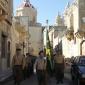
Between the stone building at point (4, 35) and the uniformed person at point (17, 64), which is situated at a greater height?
the stone building at point (4, 35)

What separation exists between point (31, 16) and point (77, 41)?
68916mm

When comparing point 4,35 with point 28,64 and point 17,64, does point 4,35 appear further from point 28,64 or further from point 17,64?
point 17,64

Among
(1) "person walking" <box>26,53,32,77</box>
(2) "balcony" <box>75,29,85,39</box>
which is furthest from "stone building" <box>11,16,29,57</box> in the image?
(1) "person walking" <box>26,53,32,77</box>

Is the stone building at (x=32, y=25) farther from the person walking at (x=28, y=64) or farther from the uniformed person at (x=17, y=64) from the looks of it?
the uniformed person at (x=17, y=64)

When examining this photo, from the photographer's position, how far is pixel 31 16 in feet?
391

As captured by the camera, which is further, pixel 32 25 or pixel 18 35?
pixel 32 25

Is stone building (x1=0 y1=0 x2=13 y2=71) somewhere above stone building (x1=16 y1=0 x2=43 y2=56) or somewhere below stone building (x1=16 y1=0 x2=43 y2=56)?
below

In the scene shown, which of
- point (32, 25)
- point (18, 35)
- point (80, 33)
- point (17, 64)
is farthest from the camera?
point (32, 25)

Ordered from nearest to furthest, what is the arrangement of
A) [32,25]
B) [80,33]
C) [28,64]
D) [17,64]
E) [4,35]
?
[17,64], [28,64], [4,35], [80,33], [32,25]

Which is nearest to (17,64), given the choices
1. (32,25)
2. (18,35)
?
(18,35)

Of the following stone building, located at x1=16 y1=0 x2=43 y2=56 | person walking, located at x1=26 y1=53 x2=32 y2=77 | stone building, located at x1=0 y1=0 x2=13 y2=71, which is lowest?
person walking, located at x1=26 y1=53 x2=32 y2=77

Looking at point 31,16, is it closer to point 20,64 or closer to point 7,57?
point 7,57

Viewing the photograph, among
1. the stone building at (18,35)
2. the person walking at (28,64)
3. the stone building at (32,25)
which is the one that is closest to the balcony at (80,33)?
the stone building at (18,35)

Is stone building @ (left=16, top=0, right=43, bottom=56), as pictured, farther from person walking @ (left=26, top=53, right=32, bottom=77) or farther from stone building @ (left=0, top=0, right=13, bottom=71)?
person walking @ (left=26, top=53, right=32, bottom=77)
